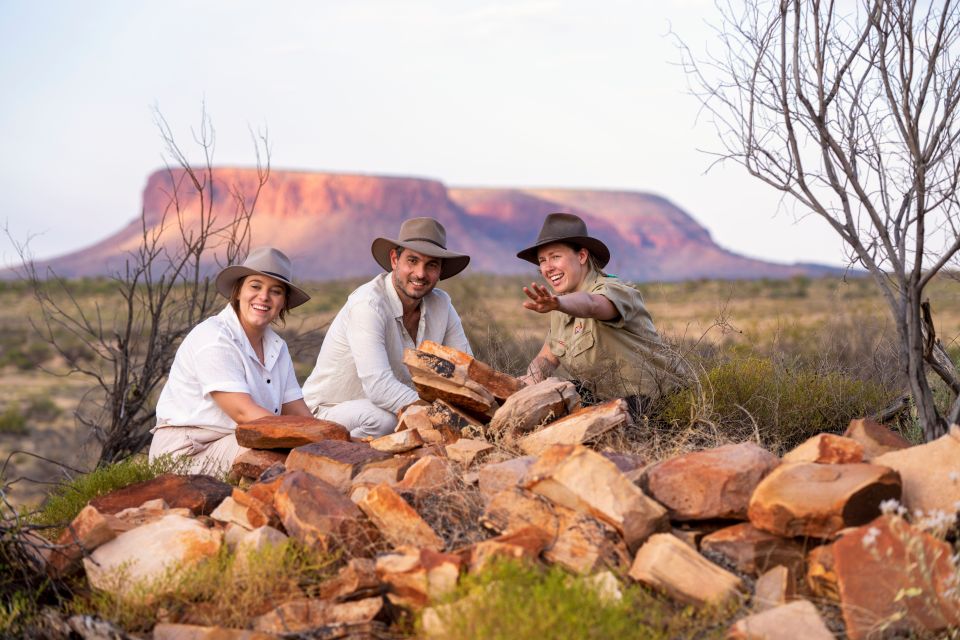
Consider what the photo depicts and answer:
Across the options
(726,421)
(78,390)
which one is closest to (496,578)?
(726,421)

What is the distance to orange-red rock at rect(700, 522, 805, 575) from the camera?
3.89 m

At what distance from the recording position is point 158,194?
119 metres

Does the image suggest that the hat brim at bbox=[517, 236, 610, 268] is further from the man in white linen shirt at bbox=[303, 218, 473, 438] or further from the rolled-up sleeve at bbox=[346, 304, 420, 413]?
the rolled-up sleeve at bbox=[346, 304, 420, 413]

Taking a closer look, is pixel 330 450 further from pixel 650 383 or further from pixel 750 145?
pixel 750 145

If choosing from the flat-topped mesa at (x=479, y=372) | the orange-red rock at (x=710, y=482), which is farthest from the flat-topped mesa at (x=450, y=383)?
the orange-red rock at (x=710, y=482)

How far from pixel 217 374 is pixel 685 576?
3040mm

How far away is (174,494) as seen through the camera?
495 cm

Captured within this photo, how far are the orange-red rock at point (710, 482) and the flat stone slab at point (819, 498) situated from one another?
14 cm

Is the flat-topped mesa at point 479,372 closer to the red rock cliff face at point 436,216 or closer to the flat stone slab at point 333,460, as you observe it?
the flat stone slab at point 333,460

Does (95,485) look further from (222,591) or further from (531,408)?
(531,408)

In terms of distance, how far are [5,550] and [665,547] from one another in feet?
9.07

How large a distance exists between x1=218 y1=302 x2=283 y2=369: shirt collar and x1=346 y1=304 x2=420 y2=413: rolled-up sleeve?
582 mm

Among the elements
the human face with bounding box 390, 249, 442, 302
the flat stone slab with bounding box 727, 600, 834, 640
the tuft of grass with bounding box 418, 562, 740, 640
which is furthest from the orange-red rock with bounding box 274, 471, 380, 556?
the human face with bounding box 390, 249, 442, 302

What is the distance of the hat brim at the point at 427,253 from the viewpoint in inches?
253
